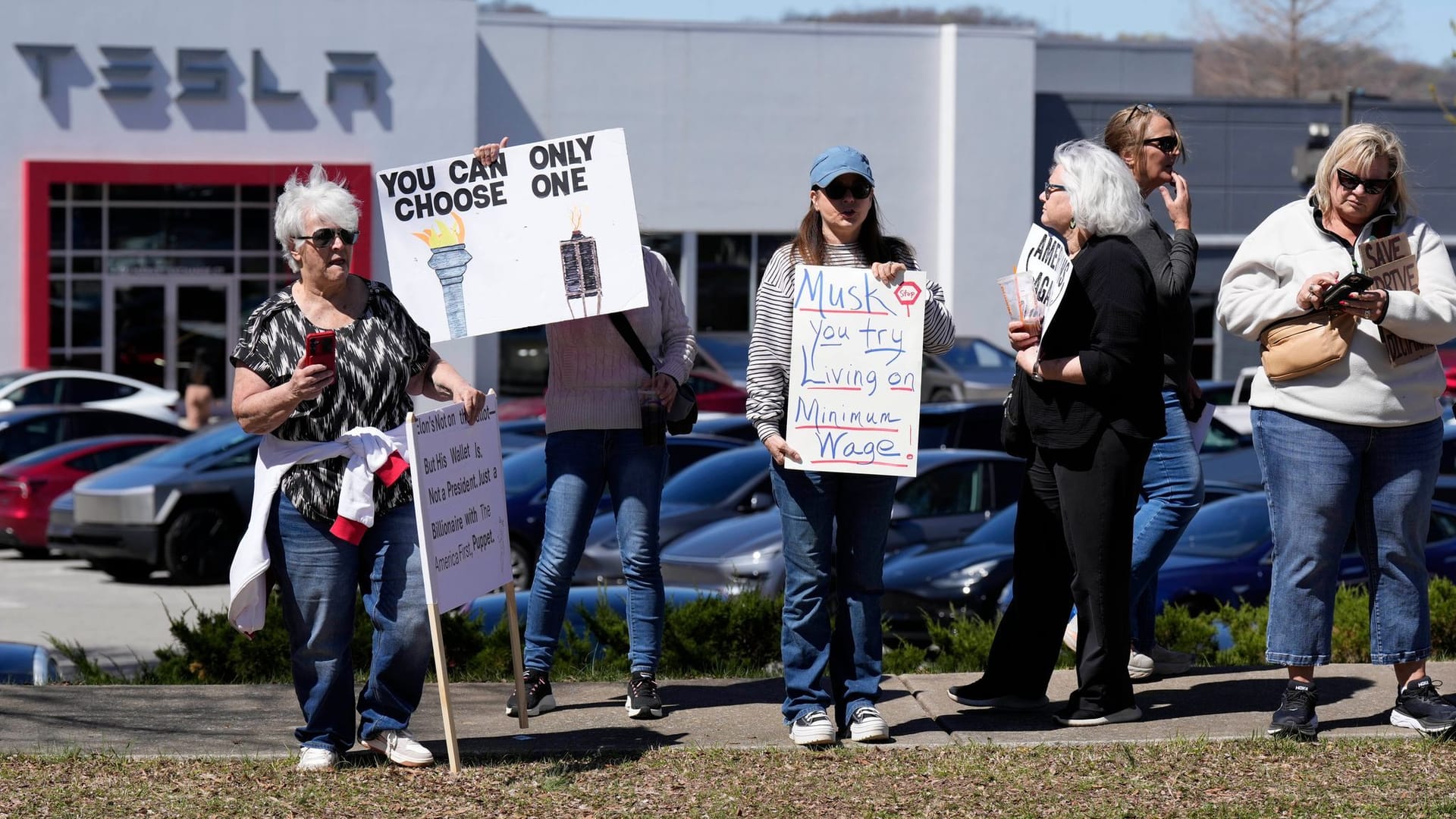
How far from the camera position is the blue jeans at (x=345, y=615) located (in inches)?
205

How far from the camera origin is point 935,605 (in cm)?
958

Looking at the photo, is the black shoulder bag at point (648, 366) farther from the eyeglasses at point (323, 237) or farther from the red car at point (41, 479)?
the red car at point (41, 479)

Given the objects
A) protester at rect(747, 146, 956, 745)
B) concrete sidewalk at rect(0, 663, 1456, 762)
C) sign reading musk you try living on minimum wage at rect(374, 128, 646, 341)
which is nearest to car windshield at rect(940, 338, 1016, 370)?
concrete sidewalk at rect(0, 663, 1456, 762)

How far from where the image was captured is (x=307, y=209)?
17.0ft

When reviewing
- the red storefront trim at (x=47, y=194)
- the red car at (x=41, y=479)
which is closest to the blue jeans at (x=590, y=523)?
the red car at (x=41, y=479)

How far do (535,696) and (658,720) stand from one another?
447mm

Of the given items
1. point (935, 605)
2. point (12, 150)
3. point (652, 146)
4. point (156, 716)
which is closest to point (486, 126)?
point (652, 146)

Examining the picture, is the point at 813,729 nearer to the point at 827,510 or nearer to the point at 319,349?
the point at 827,510

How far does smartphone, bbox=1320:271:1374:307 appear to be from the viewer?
5289 mm

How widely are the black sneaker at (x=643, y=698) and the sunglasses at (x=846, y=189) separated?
1.82 metres

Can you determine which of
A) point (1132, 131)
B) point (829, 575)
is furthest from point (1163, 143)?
point (829, 575)

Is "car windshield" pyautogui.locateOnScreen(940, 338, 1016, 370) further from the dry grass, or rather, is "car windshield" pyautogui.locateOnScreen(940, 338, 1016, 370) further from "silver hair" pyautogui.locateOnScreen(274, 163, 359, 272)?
"silver hair" pyautogui.locateOnScreen(274, 163, 359, 272)

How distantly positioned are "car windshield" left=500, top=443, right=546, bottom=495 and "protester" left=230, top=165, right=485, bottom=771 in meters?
8.29

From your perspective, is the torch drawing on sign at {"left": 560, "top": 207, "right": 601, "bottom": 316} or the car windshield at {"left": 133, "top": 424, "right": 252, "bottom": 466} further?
the car windshield at {"left": 133, "top": 424, "right": 252, "bottom": 466}
